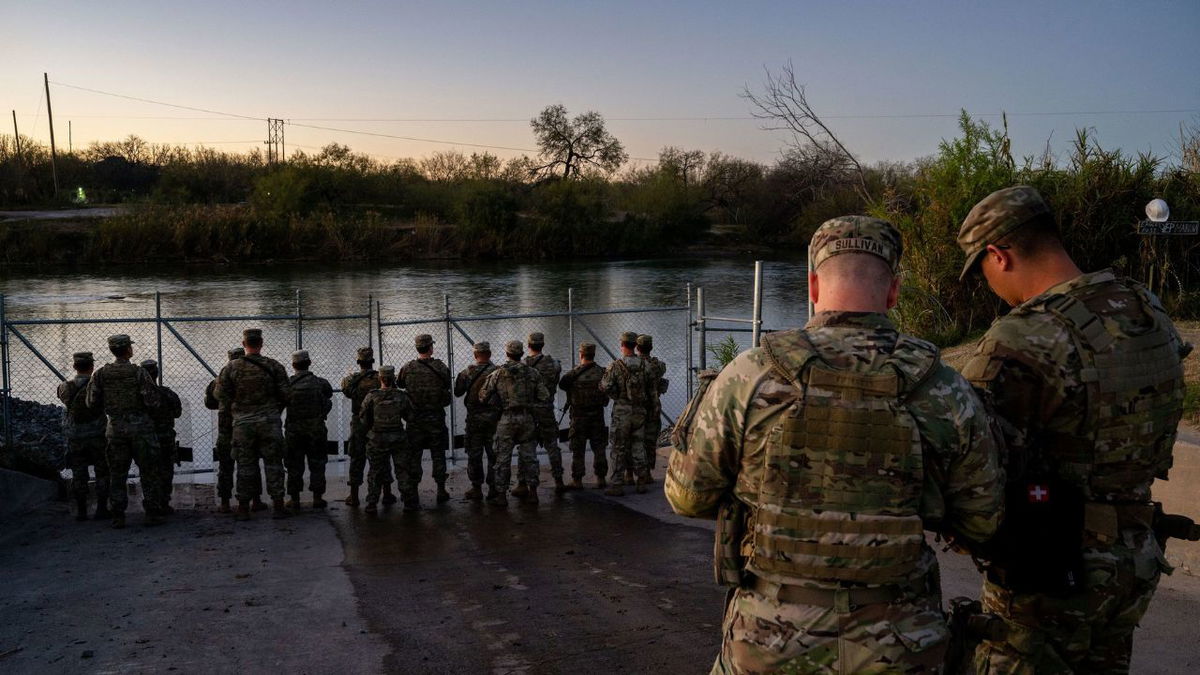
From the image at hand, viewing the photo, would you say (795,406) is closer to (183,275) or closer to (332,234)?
(183,275)

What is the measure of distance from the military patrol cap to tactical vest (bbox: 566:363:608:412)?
282 inches

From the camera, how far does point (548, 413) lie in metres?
10.2

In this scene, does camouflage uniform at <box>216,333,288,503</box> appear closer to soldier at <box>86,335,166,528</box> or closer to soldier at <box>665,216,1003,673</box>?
soldier at <box>86,335,166,528</box>

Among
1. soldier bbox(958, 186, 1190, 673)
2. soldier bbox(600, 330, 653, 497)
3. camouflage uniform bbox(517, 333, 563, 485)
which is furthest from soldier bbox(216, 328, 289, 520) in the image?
soldier bbox(958, 186, 1190, 673)

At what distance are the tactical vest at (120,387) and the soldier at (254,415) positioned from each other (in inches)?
29.3

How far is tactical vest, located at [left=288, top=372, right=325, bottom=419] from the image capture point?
962 cm

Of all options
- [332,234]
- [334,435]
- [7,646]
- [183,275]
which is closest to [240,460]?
[7,646]

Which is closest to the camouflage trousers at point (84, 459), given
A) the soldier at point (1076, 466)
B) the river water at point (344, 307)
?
the river water at point (344, 307)

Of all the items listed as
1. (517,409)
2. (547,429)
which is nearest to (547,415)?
(547,429)

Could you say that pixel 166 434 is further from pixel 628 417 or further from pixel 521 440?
pixel 628 417

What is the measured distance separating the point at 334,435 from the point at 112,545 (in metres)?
6.58

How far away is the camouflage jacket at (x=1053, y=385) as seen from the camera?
301 centimetres

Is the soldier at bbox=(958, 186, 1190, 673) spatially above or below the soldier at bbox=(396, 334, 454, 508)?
above

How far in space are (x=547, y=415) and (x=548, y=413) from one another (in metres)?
0.02
